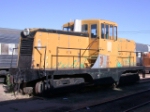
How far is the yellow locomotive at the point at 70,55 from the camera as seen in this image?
1009 centimetres

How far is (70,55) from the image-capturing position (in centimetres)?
1116

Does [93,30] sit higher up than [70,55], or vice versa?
[93,30]

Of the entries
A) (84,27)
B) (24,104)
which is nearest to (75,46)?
(84,27)

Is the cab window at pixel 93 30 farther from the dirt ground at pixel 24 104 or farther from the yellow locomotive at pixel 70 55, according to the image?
the dirt ground at pixel 24 104

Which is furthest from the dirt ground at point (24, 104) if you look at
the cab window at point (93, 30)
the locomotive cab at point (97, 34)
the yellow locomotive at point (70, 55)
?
the cab window at point (93, 30)

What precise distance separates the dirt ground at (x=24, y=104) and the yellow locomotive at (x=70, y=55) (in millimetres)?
622

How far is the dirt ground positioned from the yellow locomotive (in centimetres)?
62

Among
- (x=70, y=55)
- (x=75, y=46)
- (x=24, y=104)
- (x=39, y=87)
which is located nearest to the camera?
(x=24, y=104)

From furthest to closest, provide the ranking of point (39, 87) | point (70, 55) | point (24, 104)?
point (70, 55), point (39, 87), point (24, 104)

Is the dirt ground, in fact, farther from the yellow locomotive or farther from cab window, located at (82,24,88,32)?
cab window, located at (82,24,88,32)

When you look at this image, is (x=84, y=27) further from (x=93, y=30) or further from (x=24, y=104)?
(x=24, y=104)

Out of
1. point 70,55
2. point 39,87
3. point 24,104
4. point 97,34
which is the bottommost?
point 24,104

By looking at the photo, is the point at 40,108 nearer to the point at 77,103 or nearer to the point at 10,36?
the point at 77,103

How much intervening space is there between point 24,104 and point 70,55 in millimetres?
3391
